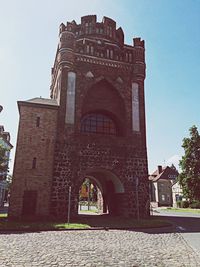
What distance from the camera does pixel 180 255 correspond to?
7.90m

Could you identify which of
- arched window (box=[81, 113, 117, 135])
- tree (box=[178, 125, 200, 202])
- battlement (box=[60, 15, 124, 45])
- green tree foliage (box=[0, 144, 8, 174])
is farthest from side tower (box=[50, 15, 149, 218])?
tree (box=[178, 125, 200, 202])

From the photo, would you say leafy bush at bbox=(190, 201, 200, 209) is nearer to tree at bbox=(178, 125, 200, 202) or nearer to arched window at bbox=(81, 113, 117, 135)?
tree at bbox=(178, 125, 200, 202)

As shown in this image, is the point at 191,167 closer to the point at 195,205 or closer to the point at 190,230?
the point at 195,205

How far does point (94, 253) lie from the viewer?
25.6 ft

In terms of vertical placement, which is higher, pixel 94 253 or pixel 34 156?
pixel 34 156

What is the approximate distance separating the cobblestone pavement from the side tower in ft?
29.9

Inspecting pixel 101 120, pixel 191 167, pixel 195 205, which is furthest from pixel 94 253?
pixel 195 205

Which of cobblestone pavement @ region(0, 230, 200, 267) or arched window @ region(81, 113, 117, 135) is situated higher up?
arched window @ region(81, 113, 117, 135)

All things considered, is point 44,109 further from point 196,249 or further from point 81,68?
point 196,249

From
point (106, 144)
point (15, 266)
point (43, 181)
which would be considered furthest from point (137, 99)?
point (15, 266)

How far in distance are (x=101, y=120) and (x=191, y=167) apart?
21.0m

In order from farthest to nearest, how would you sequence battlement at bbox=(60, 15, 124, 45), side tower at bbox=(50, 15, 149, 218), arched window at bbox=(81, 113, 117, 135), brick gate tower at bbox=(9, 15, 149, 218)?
→ 1. battlement at bbox=(60, 15, 124, 45)
2. arched window at bbox=(81, 113, 117, 135)
3. side tower at bbox=(50, 15, 149, 218)
4. brick gate tower at bbox=(9, 15, 149, 218)

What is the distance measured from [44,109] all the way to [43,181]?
6.15m

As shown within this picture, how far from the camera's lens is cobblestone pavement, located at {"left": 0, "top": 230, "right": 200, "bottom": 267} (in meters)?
6.71
